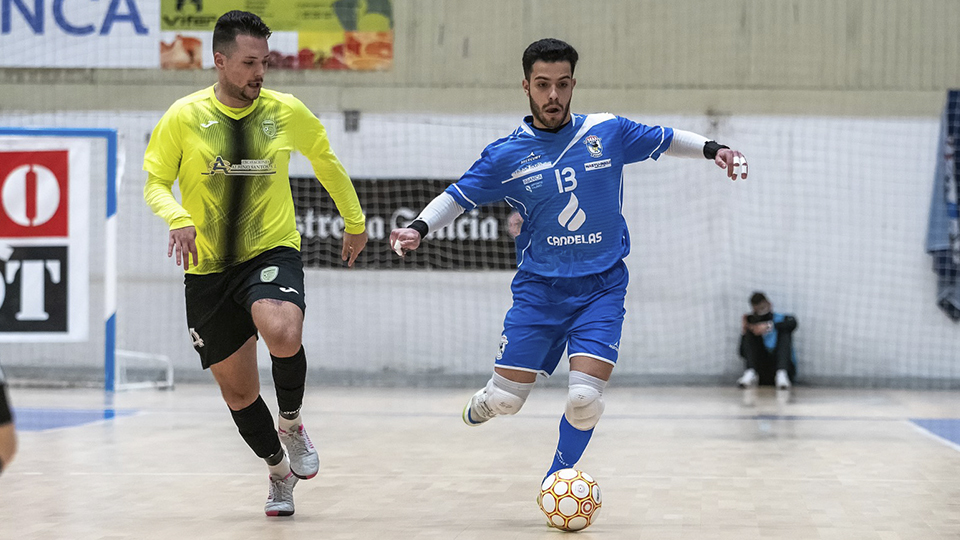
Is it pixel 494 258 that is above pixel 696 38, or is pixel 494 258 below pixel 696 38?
below

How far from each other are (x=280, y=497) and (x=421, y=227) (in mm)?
1332

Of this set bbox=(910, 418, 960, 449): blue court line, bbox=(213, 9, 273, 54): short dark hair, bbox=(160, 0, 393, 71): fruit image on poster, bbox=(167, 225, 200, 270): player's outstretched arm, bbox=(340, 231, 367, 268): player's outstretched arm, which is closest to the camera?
bbox=(167, 225, 200, 270): player's outstretched arm

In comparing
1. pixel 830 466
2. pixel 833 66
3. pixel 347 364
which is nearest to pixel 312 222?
pixel 347 364

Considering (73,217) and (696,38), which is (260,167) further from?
(696,38)

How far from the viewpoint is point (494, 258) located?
14891mm

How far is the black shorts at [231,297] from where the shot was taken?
506cm

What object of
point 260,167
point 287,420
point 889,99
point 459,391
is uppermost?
point 889,99

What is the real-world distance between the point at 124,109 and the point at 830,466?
10.8 m

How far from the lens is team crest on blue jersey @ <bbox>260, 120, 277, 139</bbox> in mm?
5172

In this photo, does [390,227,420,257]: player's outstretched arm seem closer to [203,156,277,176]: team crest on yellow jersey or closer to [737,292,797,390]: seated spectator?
[203,156,277,176]: team crest on yellow jersey

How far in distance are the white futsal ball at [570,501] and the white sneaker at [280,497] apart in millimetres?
1121

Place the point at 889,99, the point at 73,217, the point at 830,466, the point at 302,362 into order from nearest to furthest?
the point at 302,362, the point at 830,466, the point at 73,217, the point at 889,99

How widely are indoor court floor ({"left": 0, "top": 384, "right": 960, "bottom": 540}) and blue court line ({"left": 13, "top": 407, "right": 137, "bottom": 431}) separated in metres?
0.03

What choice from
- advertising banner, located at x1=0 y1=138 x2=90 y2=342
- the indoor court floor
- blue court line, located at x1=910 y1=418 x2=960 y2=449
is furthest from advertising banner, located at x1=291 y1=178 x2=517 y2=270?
blue court line, located at x1=910 y1=418 x2=960 y2=449
